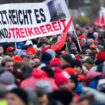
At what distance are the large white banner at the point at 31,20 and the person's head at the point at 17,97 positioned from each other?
9.95m

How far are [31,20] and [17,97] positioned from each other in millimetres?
10518

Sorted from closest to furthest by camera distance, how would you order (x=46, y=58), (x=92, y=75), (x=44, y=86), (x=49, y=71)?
(x=44, y=86), (x=49, y=71), (x=92, y=75), (x=46, y=58)

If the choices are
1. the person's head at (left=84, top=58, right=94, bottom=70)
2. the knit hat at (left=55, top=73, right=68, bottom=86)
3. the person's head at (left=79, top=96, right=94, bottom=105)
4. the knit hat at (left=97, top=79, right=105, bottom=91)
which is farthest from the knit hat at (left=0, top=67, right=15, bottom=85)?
the person's head at (left=84, top=58, right=94, bottom=70)

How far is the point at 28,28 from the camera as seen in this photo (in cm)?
1939

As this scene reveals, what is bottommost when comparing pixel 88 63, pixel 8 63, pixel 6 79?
pixel 88 63

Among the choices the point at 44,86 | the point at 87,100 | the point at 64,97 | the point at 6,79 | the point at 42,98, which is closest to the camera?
the point at 87,100

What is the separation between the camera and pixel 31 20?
64.3ft

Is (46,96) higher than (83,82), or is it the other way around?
(46,96)

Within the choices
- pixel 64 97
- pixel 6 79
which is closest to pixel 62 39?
pixel 6 79

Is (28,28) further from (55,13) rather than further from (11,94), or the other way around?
(11,94)

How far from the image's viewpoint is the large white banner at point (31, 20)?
19250mm

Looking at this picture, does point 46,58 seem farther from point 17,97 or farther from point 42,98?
point 17,97

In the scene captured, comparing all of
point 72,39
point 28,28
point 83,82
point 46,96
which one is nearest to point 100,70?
point 83,82

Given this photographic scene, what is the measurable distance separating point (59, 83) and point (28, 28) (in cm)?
824
